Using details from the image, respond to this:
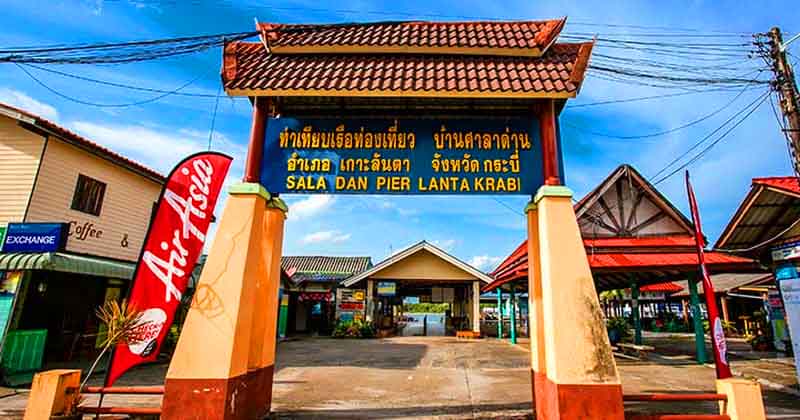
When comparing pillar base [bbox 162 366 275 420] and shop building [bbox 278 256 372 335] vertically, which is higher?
shop building [bbox 278 256 372 335]

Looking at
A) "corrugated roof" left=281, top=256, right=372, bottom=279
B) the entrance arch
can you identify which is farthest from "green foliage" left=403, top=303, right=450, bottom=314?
the entrance arch

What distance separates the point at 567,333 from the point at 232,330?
3941mm

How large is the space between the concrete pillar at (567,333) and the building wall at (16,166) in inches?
503

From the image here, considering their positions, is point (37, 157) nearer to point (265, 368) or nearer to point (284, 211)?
point (284, 211)

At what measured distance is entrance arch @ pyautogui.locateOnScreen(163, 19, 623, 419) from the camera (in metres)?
4.62

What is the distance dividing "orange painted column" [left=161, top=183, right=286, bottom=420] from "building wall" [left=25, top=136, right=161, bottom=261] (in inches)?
357

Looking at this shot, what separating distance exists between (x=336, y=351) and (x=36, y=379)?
1169 cm

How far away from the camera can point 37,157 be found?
1070 cm

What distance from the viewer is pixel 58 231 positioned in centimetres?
959

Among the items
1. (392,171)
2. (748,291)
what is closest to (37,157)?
(392,171)

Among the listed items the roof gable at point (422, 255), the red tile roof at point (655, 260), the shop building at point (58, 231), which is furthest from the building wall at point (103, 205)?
the red tile roof at point (655, 260)

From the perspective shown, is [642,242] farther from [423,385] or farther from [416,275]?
[416,275]

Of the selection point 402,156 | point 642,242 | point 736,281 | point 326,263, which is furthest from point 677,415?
point 326,263

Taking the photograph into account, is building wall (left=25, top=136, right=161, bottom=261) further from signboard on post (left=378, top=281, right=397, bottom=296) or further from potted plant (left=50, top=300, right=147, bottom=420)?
signboard on post (left=378, top=281, right=397, bottom=296)
